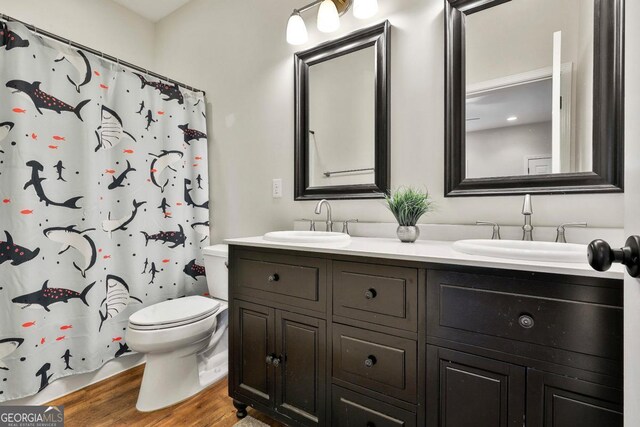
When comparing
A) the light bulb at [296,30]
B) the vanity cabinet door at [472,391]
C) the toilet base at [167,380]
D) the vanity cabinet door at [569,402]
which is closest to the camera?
the vanity cabinet door at [569,402]

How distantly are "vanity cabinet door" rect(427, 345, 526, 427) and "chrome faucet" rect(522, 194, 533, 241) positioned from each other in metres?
0.53

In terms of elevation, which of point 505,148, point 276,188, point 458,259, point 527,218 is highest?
point 505,148

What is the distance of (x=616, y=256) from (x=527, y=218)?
81cm

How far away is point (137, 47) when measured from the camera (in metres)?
2.59

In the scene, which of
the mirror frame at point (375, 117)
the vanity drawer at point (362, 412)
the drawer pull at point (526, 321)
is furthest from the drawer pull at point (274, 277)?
the drawer pull at point (526, 321)

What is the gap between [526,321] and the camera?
2.74 ft

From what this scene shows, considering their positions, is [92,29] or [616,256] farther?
[92,29]

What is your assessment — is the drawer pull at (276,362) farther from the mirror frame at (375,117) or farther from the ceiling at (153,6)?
the ceiling at (153,6)

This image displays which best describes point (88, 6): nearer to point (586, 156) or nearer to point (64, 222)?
point (64, 222)

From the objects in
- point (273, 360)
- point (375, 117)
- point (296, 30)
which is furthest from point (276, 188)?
point (273, 360)

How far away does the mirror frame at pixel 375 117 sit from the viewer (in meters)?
1.55

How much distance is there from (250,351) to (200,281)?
102 cm

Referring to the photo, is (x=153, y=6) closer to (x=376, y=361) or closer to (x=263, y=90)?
(x=263, y=90)

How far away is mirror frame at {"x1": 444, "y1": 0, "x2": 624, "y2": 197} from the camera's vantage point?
106 cm
